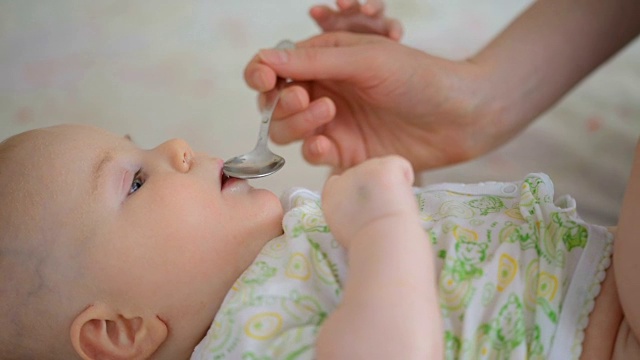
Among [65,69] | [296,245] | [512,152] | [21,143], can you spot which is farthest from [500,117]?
[65,69]

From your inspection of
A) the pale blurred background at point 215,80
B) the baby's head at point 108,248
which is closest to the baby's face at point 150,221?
the baby's head at point 108,248

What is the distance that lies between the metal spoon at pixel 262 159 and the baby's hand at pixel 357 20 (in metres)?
0.10

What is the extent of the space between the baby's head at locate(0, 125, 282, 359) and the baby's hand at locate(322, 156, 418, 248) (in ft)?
0.36

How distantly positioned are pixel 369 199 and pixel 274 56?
1.15 ft

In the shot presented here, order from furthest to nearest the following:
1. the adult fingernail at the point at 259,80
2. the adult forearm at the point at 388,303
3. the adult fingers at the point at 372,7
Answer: the adult fingers at the point at 372,7, the adult fingernail at the point at 259,80, the adult forearm at the point at 388,303

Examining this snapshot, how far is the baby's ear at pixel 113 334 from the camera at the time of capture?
70 cm

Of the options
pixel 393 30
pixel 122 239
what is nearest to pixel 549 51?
pixel 393 30

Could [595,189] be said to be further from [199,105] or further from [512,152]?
[199,105]

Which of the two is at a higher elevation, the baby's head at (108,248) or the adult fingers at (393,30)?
the adult fingers at (393,30)

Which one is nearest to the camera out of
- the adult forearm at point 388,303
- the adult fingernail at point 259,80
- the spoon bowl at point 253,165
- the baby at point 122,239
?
the adult forearm at point 388,303

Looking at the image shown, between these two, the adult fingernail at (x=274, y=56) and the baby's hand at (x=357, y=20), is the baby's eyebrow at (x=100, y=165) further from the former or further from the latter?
the baby's hand at (x=357, y=20)

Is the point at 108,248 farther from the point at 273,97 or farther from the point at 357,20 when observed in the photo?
the point at 357,20

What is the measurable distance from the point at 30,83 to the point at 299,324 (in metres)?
0.96

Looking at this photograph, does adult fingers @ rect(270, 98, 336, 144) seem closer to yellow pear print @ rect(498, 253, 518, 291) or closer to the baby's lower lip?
the baby's lower lip
